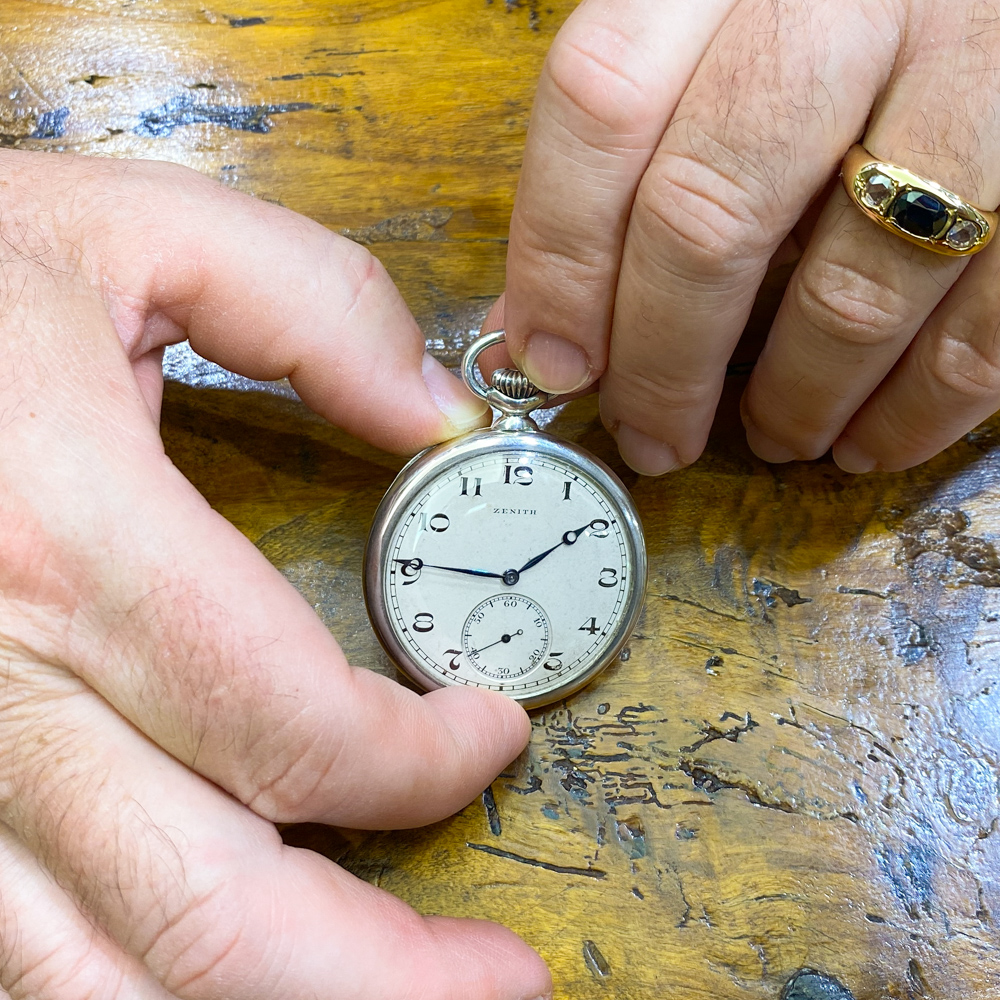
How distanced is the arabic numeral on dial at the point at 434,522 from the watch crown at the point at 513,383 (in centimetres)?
17

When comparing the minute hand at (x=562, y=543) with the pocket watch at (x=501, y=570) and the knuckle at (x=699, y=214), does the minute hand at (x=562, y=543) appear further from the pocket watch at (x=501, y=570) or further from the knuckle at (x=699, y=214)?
the knuckle at (x=699, y=214)

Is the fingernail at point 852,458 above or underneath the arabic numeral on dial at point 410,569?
above

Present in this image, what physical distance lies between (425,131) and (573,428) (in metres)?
0.45

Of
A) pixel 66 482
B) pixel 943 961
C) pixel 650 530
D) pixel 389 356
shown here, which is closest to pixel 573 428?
pixel 650 530

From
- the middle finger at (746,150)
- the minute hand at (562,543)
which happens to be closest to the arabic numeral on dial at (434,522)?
the minute hand at (562,543)

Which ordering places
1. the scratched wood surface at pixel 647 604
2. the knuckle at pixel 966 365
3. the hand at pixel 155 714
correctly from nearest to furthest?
the hand at pixel 155 714
the knuckle at pixel 966 365
the scratched wood surface at pixel 647 604

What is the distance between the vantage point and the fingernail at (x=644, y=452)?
1.10 metres

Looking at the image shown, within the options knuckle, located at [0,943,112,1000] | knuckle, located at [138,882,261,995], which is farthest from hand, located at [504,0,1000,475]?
knuckle, located at [0,943,112,1000]

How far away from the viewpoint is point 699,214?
0.88m

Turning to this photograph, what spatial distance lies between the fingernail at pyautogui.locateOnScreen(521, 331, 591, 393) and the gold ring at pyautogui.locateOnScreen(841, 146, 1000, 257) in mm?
321

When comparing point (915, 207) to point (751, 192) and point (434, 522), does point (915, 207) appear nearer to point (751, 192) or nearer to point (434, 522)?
point (751, 192)

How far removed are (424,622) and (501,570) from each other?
0.11 meters

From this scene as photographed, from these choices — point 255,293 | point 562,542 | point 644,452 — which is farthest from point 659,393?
point 255,293

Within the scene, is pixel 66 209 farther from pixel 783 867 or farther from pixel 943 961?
pixel 943 961
